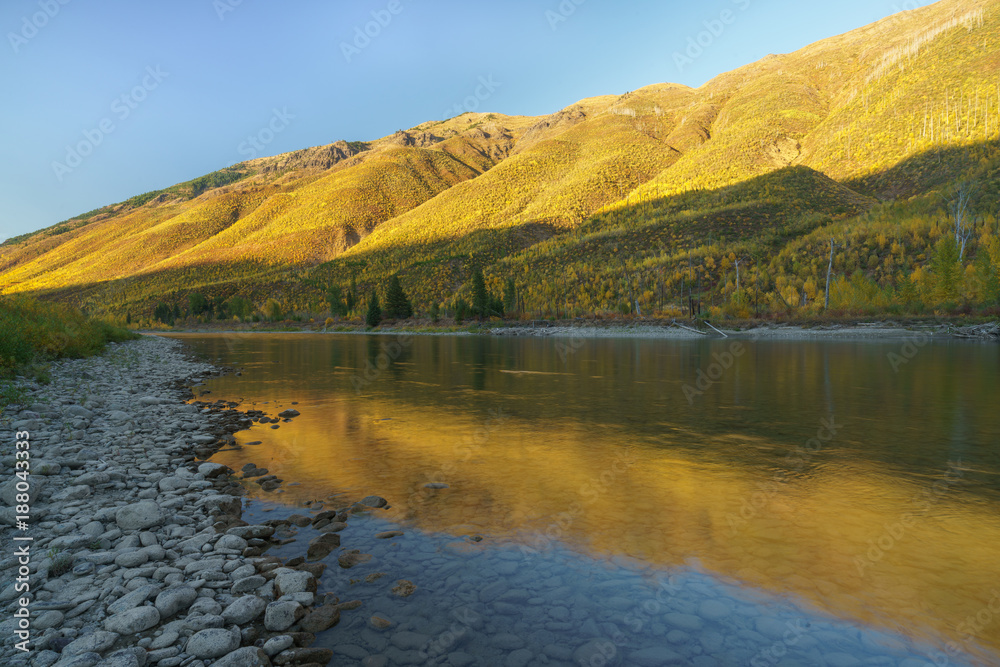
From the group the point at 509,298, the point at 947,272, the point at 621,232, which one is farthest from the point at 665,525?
the point at 621,232

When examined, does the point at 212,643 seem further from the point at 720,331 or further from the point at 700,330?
the point at 700,330

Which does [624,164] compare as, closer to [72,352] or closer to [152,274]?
[72,352]

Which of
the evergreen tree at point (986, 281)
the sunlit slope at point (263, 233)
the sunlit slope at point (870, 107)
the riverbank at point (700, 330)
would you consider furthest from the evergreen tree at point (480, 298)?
the sunlit slope at point (263, 233)

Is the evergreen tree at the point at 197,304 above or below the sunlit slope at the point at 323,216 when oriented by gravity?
below

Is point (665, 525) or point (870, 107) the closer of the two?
point (665, 525)

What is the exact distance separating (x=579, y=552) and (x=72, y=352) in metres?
25.5

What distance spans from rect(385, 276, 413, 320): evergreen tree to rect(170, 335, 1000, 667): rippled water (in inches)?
2769

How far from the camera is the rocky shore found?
385 centimetres

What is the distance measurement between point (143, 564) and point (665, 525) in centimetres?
646

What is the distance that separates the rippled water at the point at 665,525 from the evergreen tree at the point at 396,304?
231 ft

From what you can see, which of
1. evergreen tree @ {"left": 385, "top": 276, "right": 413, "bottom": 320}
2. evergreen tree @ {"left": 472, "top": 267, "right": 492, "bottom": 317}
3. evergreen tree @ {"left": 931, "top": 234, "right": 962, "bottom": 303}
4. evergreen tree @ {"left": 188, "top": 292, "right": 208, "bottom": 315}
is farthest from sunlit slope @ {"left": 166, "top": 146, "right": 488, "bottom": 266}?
evergreen tree @ {"left": 931, "top": 234, "right": 962, "bottom": 303}

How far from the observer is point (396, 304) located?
3351 inches

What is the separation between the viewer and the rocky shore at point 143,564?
12.6 feet

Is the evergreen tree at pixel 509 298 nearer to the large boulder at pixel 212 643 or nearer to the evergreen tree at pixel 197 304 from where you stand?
the large boulder at pixel 212 643
